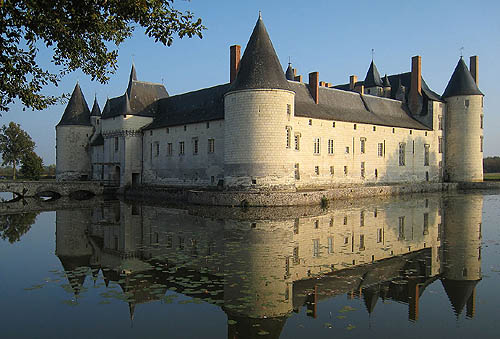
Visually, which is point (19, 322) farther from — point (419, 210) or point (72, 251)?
point (419, 210)

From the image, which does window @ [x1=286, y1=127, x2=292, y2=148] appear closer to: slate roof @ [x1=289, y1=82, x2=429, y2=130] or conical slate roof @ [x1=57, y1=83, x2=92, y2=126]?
slate roof @ [x1=289, y1=82, x2=429, y2=130]

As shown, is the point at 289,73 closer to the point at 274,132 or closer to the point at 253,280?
the point at 274,132

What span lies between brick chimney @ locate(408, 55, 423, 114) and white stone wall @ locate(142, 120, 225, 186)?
17630 mm

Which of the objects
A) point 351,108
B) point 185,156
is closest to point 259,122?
point 185,156

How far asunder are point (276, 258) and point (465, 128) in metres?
30.4

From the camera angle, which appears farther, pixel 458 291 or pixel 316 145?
pixel 316 145

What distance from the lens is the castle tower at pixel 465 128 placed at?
34.2 metres

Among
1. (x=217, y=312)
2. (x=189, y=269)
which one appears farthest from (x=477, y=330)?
(x=189, y=269)

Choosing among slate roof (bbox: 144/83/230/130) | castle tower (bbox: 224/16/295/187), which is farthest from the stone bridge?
castle tower (bbox: 224/16/295/187)

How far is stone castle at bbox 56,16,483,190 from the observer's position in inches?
816

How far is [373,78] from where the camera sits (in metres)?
38.8

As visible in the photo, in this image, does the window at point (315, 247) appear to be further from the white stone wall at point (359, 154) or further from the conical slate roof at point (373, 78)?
the conical slate roof at point (373, 78)

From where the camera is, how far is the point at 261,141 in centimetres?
2050

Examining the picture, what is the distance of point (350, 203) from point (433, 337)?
16264mm
